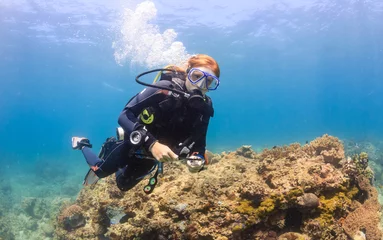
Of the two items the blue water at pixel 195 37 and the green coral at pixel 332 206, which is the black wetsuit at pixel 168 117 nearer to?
the green coral at pixel 332 206

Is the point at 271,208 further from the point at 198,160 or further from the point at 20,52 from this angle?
the point at 20,52

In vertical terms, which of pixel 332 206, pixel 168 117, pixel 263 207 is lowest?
pixel 332 206

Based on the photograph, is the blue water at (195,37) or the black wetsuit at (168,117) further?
the blue water at (195,37)

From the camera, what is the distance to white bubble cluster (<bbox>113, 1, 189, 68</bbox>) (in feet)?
99.8

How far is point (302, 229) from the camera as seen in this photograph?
15.3 ft

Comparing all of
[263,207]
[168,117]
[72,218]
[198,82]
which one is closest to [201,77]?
[198,82]

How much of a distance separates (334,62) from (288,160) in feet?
217

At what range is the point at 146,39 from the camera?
32719mm

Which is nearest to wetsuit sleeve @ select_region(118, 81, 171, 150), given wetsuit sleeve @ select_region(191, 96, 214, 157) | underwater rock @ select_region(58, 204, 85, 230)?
wetsuit sleeve @ select_region(191, 96, 214, 157)

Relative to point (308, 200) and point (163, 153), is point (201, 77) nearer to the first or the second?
point (163, 153)

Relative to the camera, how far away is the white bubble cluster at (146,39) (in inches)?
1197

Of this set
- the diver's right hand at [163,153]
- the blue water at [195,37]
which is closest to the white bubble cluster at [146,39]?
the blue water at [195,37]

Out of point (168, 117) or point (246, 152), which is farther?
point (246, 152)

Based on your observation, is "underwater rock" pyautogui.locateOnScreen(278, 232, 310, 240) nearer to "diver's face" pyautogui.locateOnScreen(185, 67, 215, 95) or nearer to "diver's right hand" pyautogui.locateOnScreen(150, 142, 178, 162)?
"diver's right hand" pyautogui.locateOnScreen(150, 142, 178, 162)
